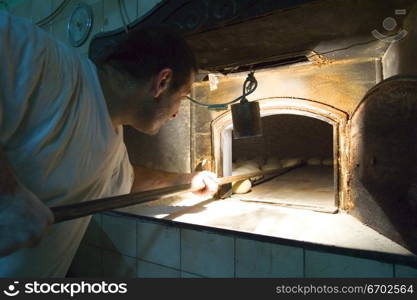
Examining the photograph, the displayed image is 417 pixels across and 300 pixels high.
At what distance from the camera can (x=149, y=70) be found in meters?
1.12

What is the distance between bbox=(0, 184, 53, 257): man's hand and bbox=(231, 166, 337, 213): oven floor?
1.60m

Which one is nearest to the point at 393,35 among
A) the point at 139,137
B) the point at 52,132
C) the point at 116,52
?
the point at 116,52

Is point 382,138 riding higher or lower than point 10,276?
higher

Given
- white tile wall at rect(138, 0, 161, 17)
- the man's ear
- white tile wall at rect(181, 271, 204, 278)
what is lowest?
white tile wall at rect(181, 271, 204, 278)

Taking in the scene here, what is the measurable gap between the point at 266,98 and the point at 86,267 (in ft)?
5.83

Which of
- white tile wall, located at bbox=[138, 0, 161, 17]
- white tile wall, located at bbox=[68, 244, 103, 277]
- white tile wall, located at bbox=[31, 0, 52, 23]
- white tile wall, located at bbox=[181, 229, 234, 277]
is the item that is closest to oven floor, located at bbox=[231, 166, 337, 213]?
white tile wall, located at bbox=[181, 229, 234, 277]

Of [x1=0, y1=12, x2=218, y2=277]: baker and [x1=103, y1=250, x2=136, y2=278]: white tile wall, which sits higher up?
[x1=0, y1=12, x2=218, y2=277]: baker

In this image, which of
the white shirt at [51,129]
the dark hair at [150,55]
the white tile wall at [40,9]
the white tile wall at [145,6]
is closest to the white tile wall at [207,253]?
the white shirt at [51,129]

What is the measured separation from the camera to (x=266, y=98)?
193 cm

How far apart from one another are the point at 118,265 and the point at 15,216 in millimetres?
1292

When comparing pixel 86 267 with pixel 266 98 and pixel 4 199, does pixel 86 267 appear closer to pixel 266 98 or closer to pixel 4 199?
pixel 4 199

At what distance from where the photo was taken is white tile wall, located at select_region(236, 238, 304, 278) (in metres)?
1.22

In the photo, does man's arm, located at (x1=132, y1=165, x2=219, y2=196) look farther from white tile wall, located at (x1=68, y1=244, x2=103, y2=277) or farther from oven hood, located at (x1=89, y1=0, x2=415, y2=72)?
oven hood, located at (x1=89, y1=0, x2=415, y2=72)

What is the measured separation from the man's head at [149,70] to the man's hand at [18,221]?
63cm
